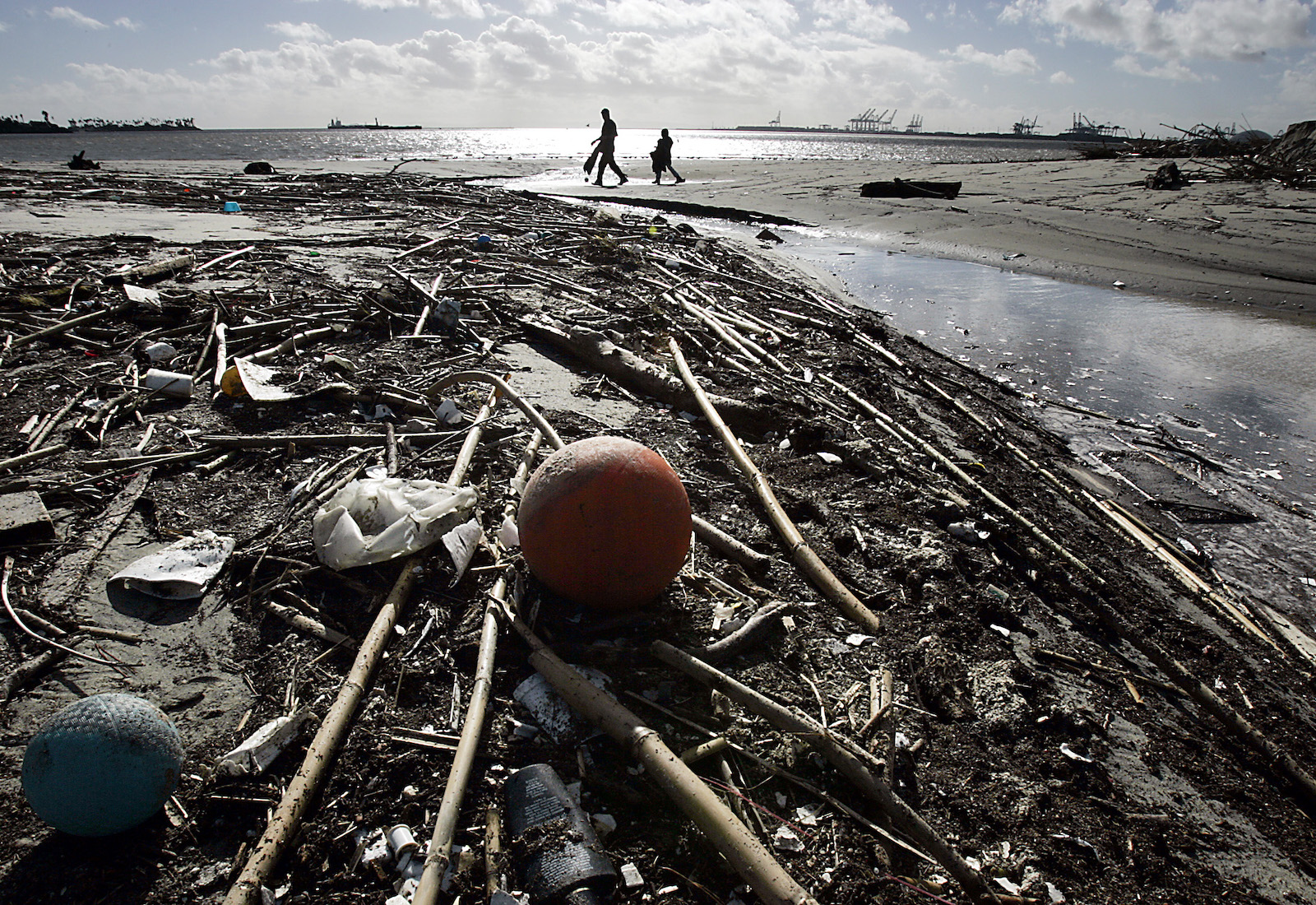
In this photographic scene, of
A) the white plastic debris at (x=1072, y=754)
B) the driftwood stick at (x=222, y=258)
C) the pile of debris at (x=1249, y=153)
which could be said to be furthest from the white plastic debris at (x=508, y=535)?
the pile of debris at (x=1249, y=153)

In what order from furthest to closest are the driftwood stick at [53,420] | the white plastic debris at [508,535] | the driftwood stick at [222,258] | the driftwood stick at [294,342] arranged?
the driftwood stick at [222,258] < the driftwood stick at [294,342] < the driftwood stick at [53,420] < the white plastic debris at [508,535]

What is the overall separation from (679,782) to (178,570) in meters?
2.70

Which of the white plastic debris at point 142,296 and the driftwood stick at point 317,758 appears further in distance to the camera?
the white plastic debris at point 142,296

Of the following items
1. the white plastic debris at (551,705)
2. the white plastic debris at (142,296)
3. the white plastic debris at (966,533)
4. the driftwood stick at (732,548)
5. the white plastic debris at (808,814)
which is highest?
the white plastic debris at (142,296)

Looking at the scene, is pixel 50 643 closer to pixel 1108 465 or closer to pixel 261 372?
pixel 261 372

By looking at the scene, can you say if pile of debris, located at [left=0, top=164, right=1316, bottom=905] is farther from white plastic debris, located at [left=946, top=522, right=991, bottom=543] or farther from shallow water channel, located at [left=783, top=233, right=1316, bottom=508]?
shallow water channel, located at [left=783, top=233, right=1316, bottom=508]

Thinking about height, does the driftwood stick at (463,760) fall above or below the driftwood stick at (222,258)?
below

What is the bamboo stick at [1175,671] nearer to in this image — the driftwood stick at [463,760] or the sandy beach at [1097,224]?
the driftwood stick at [463,760]

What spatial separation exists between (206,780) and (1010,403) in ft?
22.1

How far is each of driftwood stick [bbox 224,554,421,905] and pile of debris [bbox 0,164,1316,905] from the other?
1 centimetres

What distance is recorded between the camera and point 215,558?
3.41 metres

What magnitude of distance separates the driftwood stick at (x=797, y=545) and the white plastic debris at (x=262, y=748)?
2.45 meters

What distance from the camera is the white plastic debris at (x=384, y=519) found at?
10.9ft

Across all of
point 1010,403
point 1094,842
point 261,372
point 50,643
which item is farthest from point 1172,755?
point 261,372
